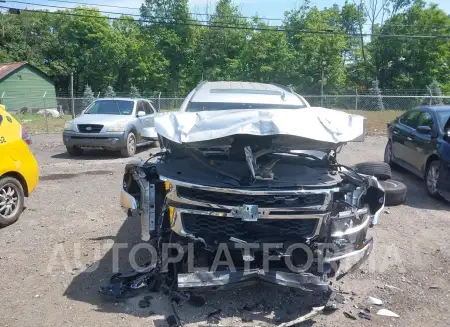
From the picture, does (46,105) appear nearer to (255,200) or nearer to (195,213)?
(195,213)

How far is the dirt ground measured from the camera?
382cm

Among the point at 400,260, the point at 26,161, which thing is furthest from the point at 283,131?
the point at 26,161

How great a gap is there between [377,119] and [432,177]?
46.5 ft

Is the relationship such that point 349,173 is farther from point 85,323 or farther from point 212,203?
point 85,323

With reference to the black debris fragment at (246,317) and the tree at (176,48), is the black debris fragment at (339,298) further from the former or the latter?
the tree at (176,48)

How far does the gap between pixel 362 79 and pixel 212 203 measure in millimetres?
39452

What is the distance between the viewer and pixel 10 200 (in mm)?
6184

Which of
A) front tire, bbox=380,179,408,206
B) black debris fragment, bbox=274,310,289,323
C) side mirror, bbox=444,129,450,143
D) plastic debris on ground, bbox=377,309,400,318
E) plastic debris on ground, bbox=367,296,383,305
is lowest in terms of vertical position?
plastic debris on ground, bbox=377,309,400,318

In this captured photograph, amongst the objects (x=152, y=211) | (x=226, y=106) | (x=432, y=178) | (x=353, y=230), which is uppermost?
(x=226, y=106)

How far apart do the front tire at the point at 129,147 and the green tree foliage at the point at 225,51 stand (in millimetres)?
23623

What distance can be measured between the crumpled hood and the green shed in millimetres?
32492

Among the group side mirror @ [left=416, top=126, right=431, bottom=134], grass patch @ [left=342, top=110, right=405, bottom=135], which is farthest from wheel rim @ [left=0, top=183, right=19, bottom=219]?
grass patch @ [left=342, top=110, right=405, bottom=135]

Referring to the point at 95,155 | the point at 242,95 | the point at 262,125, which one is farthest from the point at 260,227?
the point at 95,155

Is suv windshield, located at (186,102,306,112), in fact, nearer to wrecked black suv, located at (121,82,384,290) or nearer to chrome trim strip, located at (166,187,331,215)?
wrecked black suv, located at (121,82,384,290)
